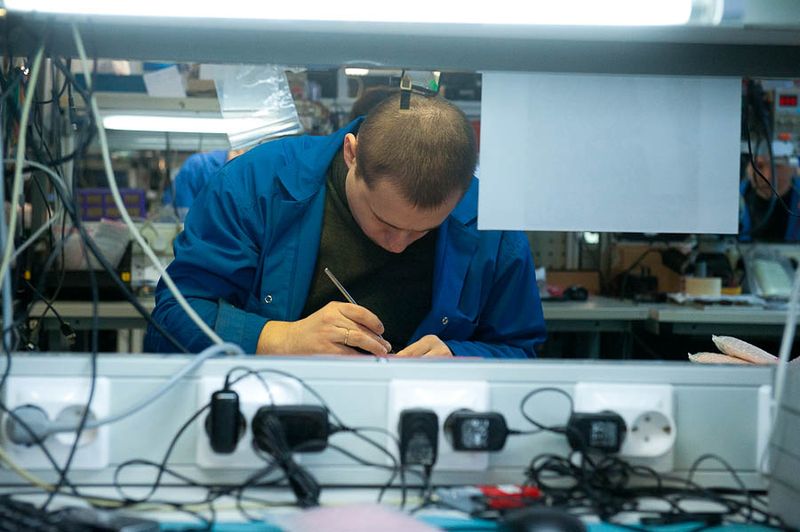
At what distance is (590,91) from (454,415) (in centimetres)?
48

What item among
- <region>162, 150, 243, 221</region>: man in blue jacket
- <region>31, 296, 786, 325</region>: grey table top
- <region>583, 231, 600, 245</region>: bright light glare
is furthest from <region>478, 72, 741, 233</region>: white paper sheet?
<region>583, 231, 600, 245</region>: bright light glare

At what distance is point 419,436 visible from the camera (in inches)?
36.4

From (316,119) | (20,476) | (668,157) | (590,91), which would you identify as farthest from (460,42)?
(316,119)

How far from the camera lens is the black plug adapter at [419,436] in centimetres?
92

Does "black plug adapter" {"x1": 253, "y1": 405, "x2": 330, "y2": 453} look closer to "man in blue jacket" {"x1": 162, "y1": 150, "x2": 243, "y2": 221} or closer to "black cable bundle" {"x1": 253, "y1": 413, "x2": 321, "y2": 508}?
"black cable bundle" {"x1": 253, "y1": 413, "x2": 321, "y2": 508}

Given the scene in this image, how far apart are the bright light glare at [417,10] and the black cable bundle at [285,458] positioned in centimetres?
45

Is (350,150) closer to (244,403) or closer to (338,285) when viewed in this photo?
(338,285)

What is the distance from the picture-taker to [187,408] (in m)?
0.94

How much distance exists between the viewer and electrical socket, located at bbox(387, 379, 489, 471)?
0.94 metres

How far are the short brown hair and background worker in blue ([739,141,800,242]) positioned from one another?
305cm

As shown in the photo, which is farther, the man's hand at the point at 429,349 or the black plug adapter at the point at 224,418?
the man's hand at the point at 429,349

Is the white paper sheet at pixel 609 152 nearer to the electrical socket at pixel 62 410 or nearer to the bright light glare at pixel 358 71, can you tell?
the bright light glare at pixel 358 71

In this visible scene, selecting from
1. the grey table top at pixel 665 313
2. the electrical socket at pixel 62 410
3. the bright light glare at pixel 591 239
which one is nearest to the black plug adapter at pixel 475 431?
the electrical socket at pixel 62 410

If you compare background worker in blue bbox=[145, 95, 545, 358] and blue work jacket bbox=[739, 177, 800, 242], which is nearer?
background worker in blue bbox=[145, 95, 545, 358]
